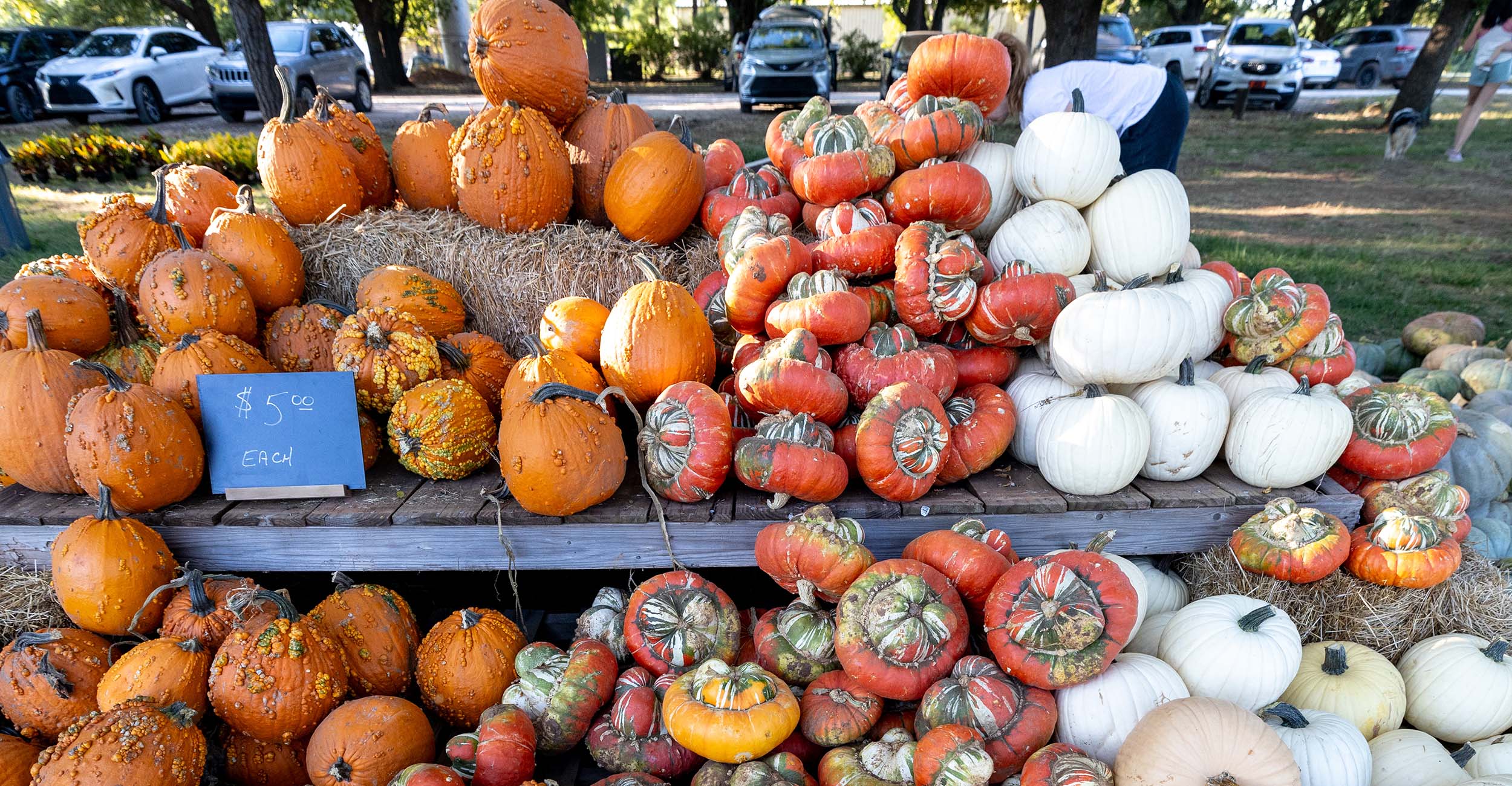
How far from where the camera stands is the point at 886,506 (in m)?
2.19

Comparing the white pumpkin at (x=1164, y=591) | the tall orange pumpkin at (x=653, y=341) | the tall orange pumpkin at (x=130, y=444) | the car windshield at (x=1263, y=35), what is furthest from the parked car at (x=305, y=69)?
the car windshield at (x=1263, y=35)

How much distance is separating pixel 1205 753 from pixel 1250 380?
141cm

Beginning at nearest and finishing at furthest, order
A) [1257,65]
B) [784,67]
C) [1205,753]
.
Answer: [1205,753] < [784,67] < [1257,65]

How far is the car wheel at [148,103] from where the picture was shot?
13297mm

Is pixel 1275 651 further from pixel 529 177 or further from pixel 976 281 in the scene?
pixel 529 177

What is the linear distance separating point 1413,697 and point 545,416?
249cm

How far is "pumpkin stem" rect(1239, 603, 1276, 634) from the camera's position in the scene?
1.90 metres

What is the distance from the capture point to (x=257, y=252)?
2709mm

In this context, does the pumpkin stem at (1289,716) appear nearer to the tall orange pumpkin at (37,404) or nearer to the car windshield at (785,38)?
the tall orange pumpkin at (37,404)

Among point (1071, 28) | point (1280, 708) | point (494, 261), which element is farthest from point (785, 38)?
point (1280, 708)

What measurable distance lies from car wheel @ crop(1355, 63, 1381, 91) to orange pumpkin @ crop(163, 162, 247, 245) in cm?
2738

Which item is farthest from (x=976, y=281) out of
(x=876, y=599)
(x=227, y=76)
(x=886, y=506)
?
(x=227, y=76)

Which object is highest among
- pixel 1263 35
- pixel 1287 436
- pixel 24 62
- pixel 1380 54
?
pixel 1263 35

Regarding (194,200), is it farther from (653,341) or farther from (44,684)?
(653,341)
